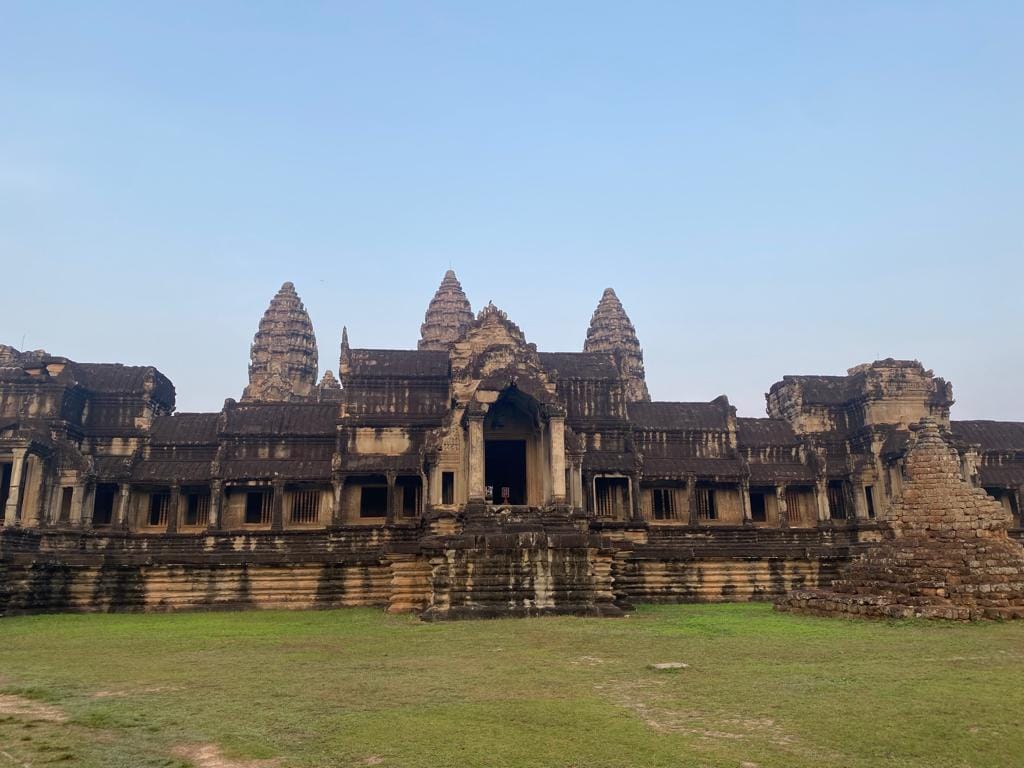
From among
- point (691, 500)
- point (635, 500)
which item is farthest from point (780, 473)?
point (635, 500)

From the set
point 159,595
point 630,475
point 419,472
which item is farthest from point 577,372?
point 159,595

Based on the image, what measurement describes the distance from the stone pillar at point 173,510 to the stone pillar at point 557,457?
17212mm

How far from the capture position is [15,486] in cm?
3036

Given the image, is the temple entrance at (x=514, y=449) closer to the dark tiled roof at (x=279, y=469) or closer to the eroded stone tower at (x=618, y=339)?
the dark tiled roof at (x=279, y=469)

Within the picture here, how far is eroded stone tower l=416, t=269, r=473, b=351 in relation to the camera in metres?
67.4

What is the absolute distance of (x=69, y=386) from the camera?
34.2 metres

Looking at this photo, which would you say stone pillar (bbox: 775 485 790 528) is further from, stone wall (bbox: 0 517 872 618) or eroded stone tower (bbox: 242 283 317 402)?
eroded stone tower (bbox: 242 283 317 402)

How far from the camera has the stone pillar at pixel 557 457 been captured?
2470 centimetres

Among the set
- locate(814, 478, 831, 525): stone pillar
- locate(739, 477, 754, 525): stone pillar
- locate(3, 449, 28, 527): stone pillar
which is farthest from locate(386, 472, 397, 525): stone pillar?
locate(814, 478, 831, 525): stone pillar

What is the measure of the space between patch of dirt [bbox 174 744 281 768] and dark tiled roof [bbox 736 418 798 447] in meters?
32.8

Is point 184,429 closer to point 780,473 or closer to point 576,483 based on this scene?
point 576,483

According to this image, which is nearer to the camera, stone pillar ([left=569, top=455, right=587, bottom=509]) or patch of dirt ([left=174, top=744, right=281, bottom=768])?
patch of dirt ([left=174, top=744, right=281, bottom=768])

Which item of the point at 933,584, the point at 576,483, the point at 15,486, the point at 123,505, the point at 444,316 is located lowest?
the point at 933,584

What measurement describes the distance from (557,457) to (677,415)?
46.4ft
